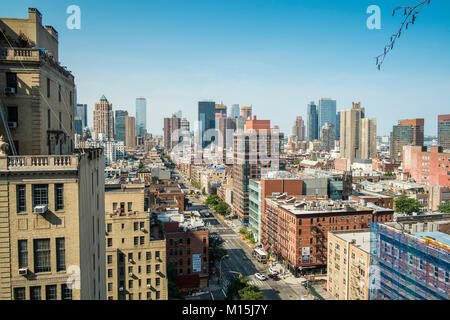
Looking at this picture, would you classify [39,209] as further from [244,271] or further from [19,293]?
[244,271]

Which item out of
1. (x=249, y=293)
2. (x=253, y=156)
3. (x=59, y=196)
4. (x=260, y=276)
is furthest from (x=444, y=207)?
(x=59, y=196)

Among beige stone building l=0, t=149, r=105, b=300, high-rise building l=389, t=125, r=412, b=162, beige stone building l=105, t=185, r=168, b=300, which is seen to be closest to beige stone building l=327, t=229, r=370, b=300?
beige stone building l=105, t=185, r=168, b=300

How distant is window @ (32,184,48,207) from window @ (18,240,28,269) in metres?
1.22

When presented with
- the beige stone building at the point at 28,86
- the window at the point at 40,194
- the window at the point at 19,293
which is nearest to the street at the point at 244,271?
the window at the point at 19,293

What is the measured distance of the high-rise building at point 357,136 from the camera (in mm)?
182875

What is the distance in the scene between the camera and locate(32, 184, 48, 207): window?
1073cm

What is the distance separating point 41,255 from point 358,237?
3470 cm

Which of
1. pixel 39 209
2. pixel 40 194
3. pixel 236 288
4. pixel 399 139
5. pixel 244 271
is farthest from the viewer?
pixel 399 139

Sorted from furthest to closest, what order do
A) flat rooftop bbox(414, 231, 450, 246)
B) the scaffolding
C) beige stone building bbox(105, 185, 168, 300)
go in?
beige stone building bbox(105, 185, 168, 300), flat rooftop bbox(414, 231, 450, 246), the scaffolding

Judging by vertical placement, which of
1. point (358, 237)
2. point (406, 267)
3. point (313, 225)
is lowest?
point (313, 225)

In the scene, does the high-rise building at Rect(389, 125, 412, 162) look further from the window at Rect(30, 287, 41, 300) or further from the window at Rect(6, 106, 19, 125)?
the window at Rect(30, 287, 41, 300)

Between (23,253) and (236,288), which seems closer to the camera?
(23,253)

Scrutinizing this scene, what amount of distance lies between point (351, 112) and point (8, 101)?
19344 centimetres

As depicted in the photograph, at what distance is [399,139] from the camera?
173750 mm
